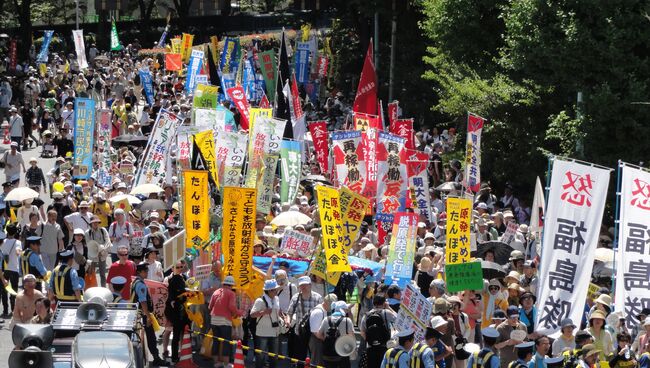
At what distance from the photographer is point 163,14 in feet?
276

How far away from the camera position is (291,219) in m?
22.0

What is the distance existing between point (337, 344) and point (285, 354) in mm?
2125

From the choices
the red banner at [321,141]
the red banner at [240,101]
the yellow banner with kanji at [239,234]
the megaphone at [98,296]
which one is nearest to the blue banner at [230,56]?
the red banner at [240,101]

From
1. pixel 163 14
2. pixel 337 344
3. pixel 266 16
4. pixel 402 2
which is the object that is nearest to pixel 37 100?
pixel 402 2

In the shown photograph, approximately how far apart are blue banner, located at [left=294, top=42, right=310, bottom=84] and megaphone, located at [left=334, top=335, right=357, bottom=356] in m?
28.9

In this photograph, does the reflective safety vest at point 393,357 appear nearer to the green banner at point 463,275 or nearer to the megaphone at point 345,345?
the megaphone at point 345,345

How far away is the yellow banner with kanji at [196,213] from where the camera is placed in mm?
18922

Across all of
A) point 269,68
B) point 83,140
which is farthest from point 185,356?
point 269,68

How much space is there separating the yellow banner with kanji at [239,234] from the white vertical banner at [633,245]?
480 cm

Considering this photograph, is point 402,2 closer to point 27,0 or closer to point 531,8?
point 531,8

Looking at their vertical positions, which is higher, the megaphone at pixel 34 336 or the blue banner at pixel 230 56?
the blue banner at pixel 230 56

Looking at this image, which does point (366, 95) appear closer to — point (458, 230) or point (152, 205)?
point (152, 205)

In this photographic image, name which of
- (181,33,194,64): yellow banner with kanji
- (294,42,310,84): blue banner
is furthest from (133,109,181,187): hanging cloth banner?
(181,33,194,64): yellow banner with kanji

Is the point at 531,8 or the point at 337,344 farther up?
the point at 531,8
